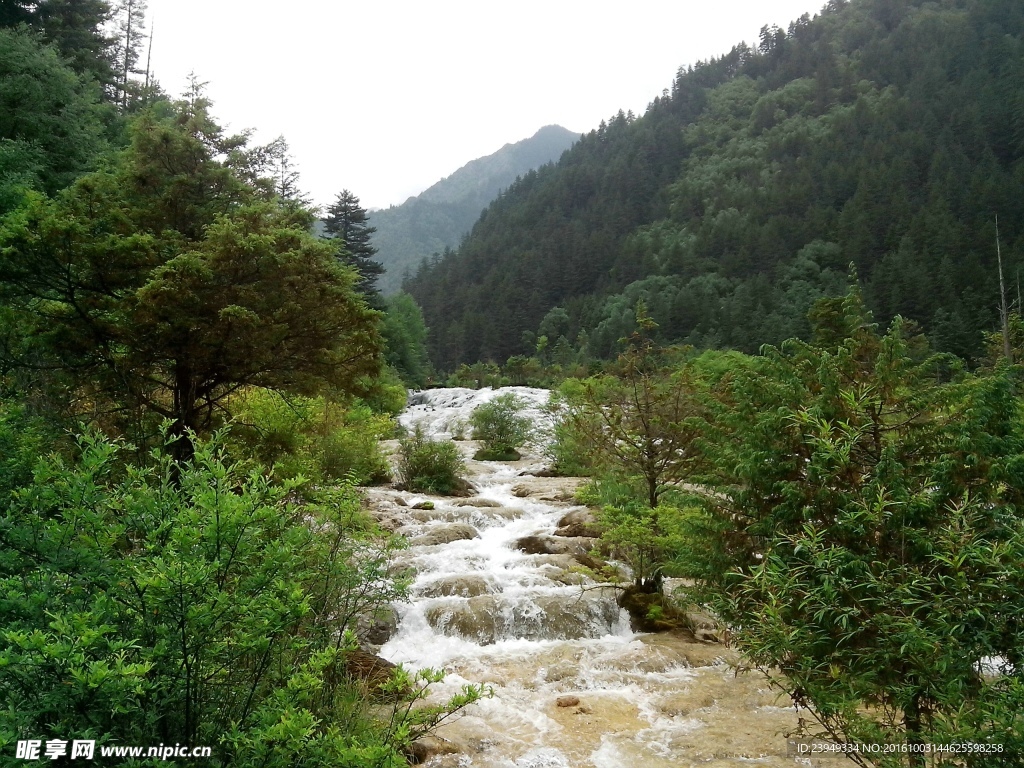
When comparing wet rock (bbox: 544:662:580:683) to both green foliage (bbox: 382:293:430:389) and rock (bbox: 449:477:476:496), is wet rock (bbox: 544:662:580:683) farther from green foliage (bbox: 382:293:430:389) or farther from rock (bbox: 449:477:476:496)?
green foliage (bbox: 382:293:430:389)

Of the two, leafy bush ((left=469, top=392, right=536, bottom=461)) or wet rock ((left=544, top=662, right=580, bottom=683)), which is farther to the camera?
leafy bush ((left=469, top=392, right=536, bottom=461))

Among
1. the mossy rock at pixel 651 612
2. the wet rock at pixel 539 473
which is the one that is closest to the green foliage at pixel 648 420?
the mossy rock at pixel 651 612

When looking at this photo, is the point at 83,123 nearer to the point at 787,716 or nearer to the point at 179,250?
the point at 179,250

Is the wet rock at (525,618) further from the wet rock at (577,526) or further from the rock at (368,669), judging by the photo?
the wet rock at (577,526)

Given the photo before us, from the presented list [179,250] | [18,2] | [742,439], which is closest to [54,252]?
[179,250]

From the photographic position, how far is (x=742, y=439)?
15.2 feet

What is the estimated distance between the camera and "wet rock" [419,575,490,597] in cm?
864

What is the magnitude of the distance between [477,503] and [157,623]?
11346 millimetres

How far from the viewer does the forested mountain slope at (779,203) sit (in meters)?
48.1

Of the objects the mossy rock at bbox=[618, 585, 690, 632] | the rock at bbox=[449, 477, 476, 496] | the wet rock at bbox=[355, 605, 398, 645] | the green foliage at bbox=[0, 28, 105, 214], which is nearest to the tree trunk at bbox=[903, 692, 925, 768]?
the mossy rock at bbox=[618, 585, 690, 632]

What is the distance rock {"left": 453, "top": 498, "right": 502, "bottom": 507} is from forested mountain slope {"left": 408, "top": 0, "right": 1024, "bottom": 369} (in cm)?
3358

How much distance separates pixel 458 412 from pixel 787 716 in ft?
80.5

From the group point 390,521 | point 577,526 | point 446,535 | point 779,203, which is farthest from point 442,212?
point 446,535

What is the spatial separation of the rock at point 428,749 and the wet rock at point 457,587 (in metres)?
3.51
